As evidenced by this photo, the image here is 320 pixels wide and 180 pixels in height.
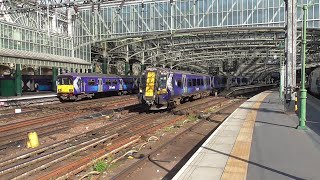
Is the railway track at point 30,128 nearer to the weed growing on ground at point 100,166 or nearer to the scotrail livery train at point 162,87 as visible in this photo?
the scotrail livery train at point 162,87

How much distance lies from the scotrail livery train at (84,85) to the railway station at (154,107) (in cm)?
10

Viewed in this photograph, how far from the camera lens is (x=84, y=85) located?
38562 millimetres

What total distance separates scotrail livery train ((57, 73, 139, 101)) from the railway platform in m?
24.1

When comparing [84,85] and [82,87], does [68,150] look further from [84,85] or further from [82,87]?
[84,85]

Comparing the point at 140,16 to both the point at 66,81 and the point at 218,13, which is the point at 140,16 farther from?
the point at 66,81

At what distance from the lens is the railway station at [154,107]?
10438mm

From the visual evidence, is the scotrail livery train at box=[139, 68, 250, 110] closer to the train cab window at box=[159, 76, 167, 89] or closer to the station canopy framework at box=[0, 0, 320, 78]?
the train cab window at box=[159, 76, 167, 89]

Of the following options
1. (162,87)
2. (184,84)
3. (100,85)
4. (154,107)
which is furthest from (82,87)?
(162,87)

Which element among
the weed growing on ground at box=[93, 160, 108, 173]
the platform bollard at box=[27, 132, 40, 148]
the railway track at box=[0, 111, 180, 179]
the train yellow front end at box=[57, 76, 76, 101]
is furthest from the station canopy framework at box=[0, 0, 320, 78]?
the weed growing on ground at box=[93, 160, 108, 173]

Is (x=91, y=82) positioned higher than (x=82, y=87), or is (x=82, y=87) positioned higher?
(x=91, y=82)

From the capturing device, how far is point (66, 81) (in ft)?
122

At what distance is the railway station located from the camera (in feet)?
34.2

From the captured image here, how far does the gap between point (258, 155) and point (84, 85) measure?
99.6 feet

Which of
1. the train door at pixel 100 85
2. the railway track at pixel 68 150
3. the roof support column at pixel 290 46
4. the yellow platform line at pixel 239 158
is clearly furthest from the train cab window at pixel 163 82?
the train door at pixel 100 85
